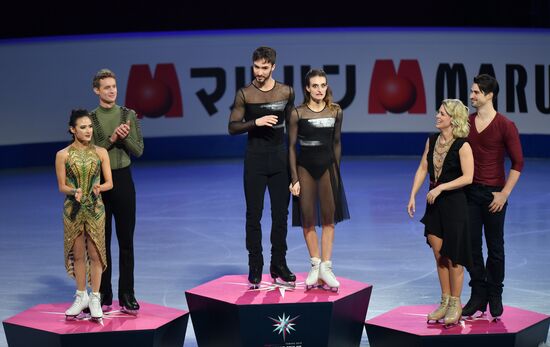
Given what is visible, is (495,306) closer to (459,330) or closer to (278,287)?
(459,330)

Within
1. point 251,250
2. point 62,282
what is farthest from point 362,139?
point 251,250

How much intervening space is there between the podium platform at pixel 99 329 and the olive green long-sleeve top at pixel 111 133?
1034 millimetres

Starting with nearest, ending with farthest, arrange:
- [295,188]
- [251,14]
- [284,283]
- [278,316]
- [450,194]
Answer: [450,194] → [278,316] → [295,188] → [284,283] → [251,14]

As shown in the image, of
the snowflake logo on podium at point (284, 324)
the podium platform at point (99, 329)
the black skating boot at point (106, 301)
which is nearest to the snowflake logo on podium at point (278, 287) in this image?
the snowflake logo on podium at point (284, 324)

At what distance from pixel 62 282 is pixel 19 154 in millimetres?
6976

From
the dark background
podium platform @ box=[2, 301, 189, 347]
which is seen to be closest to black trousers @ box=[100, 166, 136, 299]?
podium platform @ box=[2, 301, 189, 347]

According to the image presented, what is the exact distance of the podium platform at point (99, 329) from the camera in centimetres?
673

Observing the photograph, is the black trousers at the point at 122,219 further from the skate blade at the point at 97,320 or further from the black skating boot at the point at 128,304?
the skate blade at the point at 97,320

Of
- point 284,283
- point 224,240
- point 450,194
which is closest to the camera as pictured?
point 450,194

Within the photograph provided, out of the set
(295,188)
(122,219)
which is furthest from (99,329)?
(295,188)

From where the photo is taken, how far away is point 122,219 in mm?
7172

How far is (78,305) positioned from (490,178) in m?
2.88

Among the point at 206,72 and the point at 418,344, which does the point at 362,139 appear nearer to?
the point at 206,72

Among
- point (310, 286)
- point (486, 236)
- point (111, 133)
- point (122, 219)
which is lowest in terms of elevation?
point (310, 286)
